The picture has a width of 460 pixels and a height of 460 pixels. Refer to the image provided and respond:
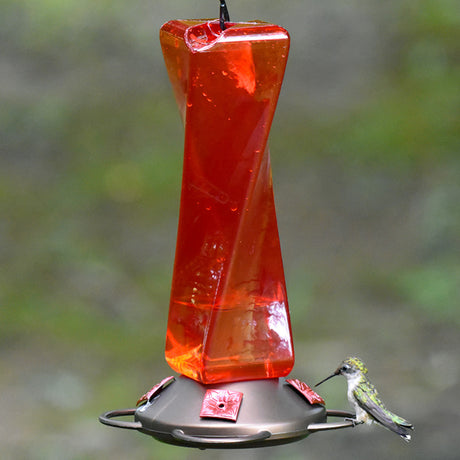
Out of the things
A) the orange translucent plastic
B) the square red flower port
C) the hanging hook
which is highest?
the hanging hook

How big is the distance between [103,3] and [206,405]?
4.51 m

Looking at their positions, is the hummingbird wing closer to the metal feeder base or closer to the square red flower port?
the metal feeder base

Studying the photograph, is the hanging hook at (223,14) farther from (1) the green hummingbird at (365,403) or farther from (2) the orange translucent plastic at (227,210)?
(1) the green hummingbird at (365,403)

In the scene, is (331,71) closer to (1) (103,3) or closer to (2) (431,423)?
(1) (103,3)

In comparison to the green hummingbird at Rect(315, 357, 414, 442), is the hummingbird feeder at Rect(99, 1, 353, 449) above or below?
above

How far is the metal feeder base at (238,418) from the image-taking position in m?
1.76

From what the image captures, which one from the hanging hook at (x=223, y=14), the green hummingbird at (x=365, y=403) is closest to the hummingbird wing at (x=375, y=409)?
the green hummingbird at (x=365, y=403)

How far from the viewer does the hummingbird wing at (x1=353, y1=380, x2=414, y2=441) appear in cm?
184

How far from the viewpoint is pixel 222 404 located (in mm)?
1814

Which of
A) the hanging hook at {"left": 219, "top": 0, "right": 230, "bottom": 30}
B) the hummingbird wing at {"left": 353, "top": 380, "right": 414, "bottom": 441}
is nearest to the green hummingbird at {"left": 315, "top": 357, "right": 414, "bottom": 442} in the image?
the hummingbird wing at {"left": 353, "top": 380, "right": 414, "bottom": 441}

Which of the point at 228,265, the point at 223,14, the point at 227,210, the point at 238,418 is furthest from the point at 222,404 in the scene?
the point at 223,14

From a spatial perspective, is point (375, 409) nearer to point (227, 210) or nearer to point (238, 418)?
point (238, 418)

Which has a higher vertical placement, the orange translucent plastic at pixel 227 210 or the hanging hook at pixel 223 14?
the hanging hook at pixel 223 14

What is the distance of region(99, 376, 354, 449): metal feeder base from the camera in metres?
1.76
